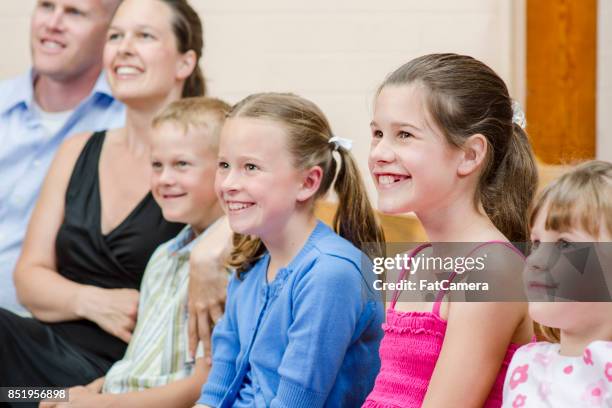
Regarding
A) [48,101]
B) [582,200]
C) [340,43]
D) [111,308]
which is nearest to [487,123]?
[582,200]

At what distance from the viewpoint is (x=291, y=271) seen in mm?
1709

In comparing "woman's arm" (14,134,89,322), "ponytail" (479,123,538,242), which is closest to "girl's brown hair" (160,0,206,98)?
"woman's arm" (14,134,89,322)

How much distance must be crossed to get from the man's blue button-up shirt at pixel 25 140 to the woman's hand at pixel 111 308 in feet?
1.63

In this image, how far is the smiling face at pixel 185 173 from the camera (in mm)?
2045

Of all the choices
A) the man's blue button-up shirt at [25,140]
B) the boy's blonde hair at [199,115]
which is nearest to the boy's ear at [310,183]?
the boy's blonde hair at [199,115]

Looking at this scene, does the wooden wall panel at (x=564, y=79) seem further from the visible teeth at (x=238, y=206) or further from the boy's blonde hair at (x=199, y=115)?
the visible teeth at (x=238, y=206)

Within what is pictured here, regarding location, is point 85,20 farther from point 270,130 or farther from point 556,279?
point 556,279

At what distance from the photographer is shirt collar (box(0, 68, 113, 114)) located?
2793mm

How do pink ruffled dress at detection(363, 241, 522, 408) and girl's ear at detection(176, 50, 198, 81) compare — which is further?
girl's ear at detection(176, 50, 198, 81)

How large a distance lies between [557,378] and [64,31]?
2033mm

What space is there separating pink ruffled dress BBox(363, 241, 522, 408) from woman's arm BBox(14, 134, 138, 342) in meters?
0.84

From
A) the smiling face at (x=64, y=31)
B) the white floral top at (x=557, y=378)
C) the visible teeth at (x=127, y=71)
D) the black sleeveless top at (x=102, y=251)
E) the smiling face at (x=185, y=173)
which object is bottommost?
the black sleeveless top at (x=102, y=251)

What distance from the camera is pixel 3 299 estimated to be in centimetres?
259

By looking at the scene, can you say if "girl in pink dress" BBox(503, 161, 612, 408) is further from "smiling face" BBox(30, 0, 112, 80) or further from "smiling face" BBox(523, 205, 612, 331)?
"smiling face" BBox(30, 0, 112, 80)
